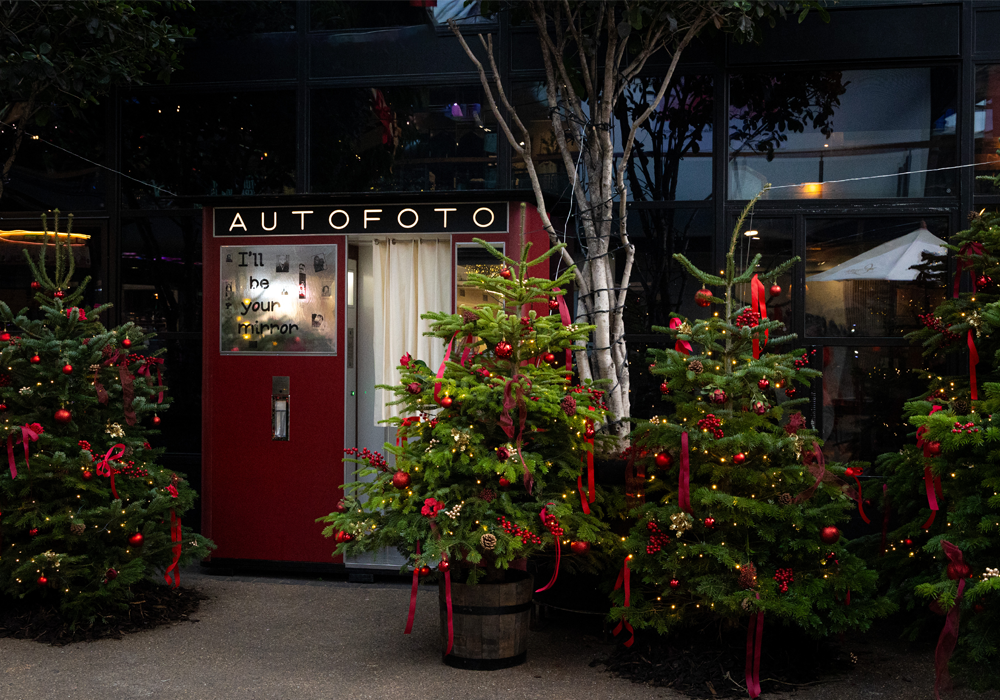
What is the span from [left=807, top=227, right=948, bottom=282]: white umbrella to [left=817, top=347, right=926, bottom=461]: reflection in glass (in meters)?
0.59

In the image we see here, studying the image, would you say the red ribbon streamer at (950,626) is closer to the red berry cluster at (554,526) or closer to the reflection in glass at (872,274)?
the red berry cluster at (554,526)

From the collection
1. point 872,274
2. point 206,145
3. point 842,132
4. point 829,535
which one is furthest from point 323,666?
point 842,132

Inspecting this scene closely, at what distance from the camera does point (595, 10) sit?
6.99 metres

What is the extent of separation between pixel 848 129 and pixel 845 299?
1398 millimetres

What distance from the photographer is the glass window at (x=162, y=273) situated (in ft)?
27.7

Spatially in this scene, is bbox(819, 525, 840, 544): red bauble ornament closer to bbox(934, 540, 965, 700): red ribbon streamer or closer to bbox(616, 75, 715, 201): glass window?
bbox(934, 540, 965, 700): red ribbon streamer

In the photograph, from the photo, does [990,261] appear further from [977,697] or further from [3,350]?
[3,350]

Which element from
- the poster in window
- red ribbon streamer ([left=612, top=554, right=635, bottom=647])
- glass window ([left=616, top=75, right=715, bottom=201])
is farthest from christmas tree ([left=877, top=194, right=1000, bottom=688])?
the poster in window

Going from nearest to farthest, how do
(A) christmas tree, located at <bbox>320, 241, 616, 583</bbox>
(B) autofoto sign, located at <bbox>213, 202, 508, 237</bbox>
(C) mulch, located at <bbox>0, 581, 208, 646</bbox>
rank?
1. (A) christmas tree, located at <bbox>320, 241, 616, 583</bbox>
2. (C) mulch, located at <bbox>0, 581, 208, 646</bbox>
3. (B) autofoto sign, located at <bbox>213, 202, 508, 237</bbox>

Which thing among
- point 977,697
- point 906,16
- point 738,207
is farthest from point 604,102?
point 977,697

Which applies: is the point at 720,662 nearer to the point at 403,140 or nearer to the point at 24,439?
the point at 24,439

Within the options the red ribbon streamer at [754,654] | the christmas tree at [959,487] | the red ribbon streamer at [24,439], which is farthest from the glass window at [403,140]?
the red ribbon streamer at [754,654]

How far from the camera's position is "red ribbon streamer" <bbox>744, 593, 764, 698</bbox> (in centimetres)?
514

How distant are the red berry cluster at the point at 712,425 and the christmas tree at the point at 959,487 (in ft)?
3.59
